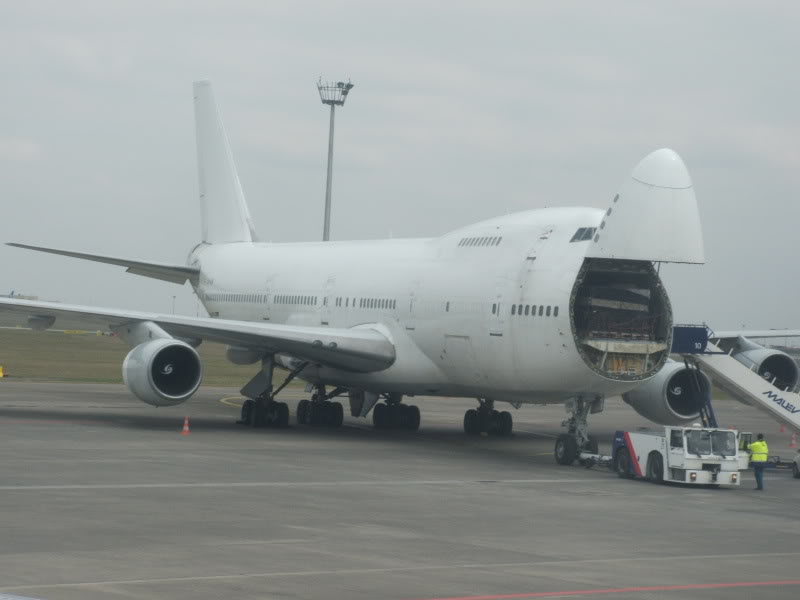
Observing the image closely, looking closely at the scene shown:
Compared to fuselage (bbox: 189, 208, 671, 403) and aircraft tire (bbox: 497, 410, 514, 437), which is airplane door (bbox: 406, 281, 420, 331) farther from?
aircraft tire (bbox: 497, 410, 514, 437)

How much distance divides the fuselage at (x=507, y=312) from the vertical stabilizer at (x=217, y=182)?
410 inches

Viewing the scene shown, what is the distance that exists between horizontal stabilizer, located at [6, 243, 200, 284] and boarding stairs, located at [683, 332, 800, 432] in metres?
18.1

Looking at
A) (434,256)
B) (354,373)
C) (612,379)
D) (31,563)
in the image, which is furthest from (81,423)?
(31,563)

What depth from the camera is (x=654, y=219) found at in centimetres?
2450

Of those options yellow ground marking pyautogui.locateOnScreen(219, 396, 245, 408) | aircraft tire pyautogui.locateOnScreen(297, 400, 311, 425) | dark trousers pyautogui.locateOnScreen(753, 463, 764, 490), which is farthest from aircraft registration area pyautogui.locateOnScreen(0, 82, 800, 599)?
yellow ground marking pyautogui.locateOnScreen(219, 396, 245, 408)

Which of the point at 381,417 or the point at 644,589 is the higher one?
the point at 381,417

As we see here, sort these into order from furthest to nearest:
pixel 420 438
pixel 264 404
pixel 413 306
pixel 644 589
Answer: pixel 264 404
pixel 420 438
pixel 413 306
pixel 644 589

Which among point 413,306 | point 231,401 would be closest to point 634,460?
point 413,306

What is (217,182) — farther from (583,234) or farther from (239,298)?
(583,234)

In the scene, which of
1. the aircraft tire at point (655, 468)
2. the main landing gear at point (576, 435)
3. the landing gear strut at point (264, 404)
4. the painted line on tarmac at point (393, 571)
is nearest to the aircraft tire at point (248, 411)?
the landing gear strut at point (264, 404)

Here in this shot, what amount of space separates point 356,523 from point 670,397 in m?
15.8

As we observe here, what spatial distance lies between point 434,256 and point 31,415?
1151 cm

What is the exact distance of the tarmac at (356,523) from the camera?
13141mm

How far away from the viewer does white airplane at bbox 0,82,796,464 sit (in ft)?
82.5
